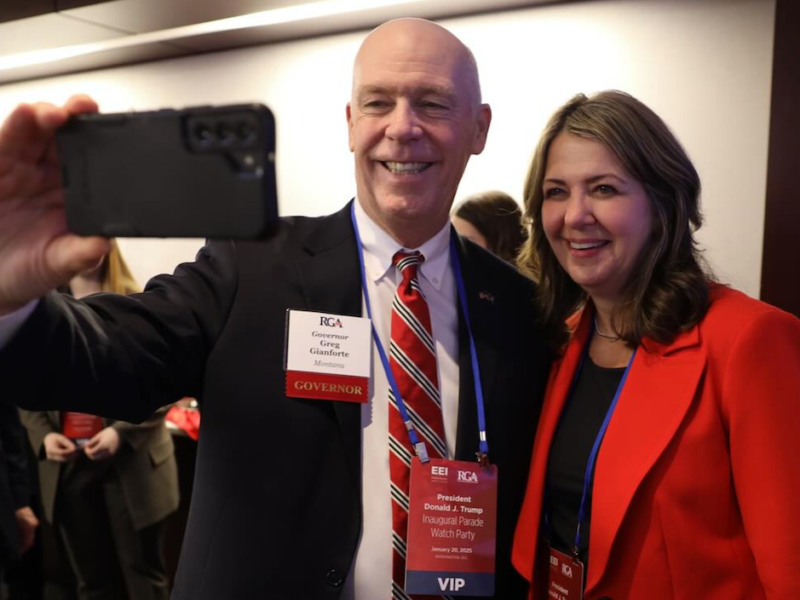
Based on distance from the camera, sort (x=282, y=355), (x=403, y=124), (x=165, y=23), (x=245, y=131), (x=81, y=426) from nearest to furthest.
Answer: (x=245, y=131)
(x=282, y=355)
(x=403, y=124)
(x=81, y=426)
(x=165, y=23)

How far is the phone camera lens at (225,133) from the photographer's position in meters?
0.67

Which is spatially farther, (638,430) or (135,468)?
(135,468)

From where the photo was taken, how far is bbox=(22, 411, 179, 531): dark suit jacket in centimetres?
307

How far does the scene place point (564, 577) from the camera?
58.7 inches

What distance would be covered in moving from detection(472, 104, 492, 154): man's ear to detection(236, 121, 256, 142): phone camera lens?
1.09 metres

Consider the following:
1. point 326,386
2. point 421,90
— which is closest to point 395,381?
point 326,386

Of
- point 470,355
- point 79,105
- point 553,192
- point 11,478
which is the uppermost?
point 79,105

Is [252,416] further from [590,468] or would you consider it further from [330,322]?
[590,468]

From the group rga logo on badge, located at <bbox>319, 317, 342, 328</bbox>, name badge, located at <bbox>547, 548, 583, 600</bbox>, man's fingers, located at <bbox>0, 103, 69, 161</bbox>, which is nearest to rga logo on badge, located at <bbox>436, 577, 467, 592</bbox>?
name badge, located at <bbox>547, 548, 583, 600</bbox>

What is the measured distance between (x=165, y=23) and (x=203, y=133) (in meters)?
3.38

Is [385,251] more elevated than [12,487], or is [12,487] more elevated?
[385,251]

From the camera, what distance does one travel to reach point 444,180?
1579 mm

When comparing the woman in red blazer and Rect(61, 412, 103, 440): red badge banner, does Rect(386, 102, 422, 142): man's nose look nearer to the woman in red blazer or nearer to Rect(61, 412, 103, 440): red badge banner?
the woman in red blazer

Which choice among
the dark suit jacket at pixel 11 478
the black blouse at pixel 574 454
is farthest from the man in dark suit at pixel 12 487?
the black blouse at pixel 574 454
